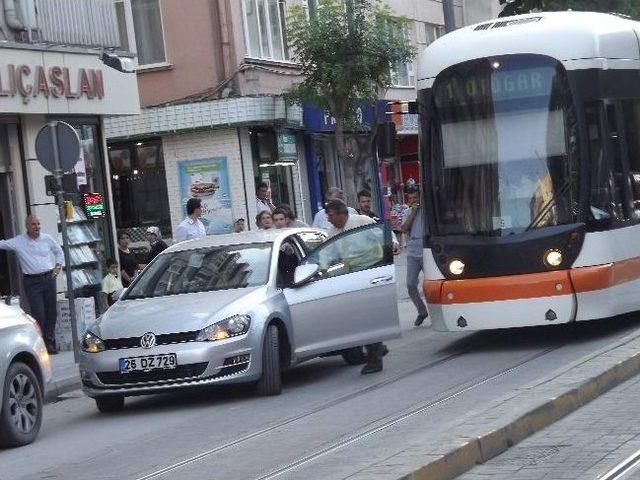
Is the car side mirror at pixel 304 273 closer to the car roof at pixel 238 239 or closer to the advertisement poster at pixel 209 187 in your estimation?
the car roof at pixel 238 239

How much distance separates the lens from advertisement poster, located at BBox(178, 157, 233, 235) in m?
32.8

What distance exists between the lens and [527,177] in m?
15.5

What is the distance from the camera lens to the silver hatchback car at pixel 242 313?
13.3 m

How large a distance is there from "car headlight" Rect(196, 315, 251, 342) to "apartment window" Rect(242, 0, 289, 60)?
20.7 m

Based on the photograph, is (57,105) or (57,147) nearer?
(57,147)

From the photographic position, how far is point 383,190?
42906 mm

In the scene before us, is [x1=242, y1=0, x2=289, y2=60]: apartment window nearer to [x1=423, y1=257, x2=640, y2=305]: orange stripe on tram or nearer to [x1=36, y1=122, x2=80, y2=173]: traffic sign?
[x1=36, y1=122, x2=80, y2=173]: traffic sign

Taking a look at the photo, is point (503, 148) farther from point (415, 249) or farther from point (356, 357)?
point (415, 249)

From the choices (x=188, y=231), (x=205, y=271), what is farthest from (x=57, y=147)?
(x=205, y=271)

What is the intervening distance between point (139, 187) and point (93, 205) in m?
8.60

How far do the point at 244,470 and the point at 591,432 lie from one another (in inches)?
85.3

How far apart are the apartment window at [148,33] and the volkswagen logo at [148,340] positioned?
21.0 m

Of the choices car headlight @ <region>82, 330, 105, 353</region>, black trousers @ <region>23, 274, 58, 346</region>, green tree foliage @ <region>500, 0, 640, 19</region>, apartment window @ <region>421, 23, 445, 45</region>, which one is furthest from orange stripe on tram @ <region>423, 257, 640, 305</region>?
apartment window @ <region>421, 23, 445, 45</region>

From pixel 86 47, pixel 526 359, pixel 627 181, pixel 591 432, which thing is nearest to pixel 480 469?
pixel 591 432
